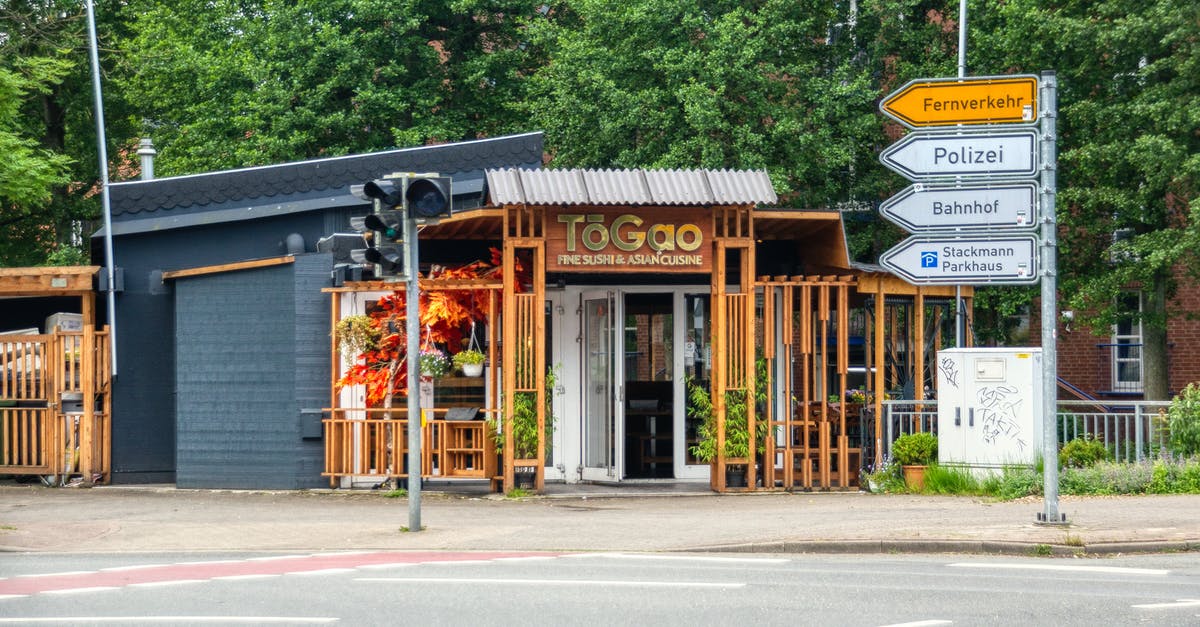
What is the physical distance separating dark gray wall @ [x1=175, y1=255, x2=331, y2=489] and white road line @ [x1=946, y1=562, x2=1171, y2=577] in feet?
32.0

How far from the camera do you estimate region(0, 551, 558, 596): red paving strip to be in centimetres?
1098

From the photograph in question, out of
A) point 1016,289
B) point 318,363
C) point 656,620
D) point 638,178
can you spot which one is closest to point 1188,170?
point 1016,289

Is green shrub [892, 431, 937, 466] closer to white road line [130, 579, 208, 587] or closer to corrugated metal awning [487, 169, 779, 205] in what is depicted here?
corrugated metal awning [487, 169, 779, 205]

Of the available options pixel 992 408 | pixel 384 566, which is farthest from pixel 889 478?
pixel 384 566

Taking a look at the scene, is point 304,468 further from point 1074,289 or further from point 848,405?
point 1074,289

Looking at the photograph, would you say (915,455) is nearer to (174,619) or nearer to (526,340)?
(526,340)

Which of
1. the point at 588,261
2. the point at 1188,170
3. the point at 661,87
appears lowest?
the point at 588,261

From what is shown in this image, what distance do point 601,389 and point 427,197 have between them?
6.01 meters

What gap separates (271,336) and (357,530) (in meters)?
5.16

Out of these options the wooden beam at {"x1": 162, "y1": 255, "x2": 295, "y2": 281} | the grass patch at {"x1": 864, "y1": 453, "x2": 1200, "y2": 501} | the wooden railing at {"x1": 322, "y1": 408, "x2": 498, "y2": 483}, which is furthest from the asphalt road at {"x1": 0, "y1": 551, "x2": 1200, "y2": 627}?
the wooden beam at {"x1": 162, "y1": 255, "x2": 295, "y2": 281}

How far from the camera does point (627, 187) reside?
17.4m

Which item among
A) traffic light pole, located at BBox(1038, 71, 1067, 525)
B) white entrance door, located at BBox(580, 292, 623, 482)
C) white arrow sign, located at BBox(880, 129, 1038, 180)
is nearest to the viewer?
traffic light pole, located at BBox(1038, 71, 1067, 525)

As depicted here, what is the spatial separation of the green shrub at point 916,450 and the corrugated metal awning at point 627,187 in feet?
11.1

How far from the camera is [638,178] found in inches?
693
